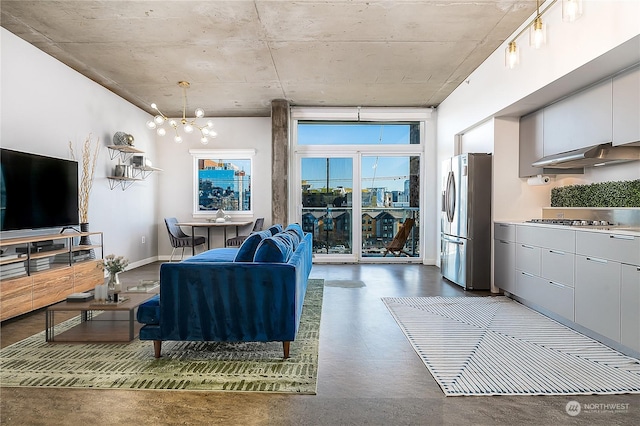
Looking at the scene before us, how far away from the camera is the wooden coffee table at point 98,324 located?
299 centimetres

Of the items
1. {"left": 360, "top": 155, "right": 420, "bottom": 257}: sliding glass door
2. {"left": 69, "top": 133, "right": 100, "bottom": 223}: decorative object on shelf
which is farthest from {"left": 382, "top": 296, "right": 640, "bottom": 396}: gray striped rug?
{"left": 69, "top": 133, "right": 100, "bottom": 223}: decorative object on shelf

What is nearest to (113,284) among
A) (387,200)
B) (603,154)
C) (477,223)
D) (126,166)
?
(126,166)

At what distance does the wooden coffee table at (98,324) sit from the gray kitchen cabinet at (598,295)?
355 centimetres

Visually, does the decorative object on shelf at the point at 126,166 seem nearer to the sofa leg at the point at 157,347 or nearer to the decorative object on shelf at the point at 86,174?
the decorative object on shelf at the point at 86,174

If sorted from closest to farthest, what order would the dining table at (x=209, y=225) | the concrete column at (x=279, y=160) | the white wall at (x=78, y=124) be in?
the white wall at (x=78, y=124), the concrete column at (x=279, y=160), the dining table at (x=209, y=225)

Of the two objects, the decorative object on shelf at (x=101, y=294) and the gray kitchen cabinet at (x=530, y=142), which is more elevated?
the gray kitchen cabinet at (x=530, y=142)

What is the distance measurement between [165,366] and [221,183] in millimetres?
5585

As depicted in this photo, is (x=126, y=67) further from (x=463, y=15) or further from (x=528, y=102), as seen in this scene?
(x=528, y=102)

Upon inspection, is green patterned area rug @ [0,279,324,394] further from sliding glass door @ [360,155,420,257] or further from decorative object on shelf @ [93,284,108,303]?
sliding glass door @ [360,155,420,257]

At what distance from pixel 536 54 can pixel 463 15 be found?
80cm

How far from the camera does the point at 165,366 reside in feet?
8.59

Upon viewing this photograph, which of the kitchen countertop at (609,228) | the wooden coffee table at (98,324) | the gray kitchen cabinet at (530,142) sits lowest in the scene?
the wooden coffee table at (98,324)

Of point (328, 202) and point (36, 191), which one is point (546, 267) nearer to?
point (328, 202)

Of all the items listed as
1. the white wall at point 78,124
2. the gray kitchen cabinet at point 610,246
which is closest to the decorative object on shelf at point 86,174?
the white wall at point 78,124
